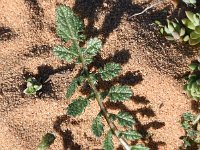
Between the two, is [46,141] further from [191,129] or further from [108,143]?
[191,129]

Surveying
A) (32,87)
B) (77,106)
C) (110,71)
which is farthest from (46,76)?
(110,71)

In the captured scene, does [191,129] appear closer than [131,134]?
No

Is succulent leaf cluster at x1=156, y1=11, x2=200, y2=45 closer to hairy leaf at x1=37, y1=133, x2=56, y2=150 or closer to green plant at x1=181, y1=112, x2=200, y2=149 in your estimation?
green plant at x1=181, y1=112, x2=200, y2=149

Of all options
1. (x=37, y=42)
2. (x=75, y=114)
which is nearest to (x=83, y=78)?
(x=75, y=114)

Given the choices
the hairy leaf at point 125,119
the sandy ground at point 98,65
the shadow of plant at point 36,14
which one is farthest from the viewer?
the shadow of plant at point 36,14

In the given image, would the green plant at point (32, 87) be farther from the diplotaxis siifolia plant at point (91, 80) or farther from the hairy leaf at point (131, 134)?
the hairy leaf at point (131, 134)

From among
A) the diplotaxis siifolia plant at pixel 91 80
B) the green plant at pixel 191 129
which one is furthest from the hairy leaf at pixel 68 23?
the green plant at pixel 191 129

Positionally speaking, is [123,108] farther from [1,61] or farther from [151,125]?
[1,61]
